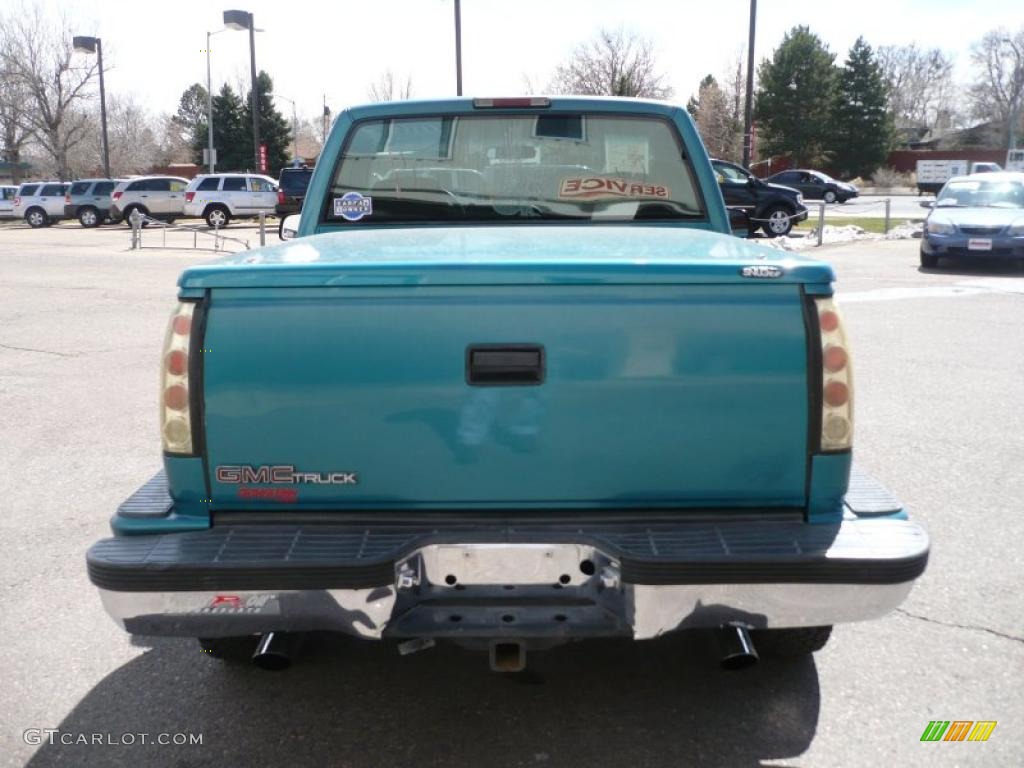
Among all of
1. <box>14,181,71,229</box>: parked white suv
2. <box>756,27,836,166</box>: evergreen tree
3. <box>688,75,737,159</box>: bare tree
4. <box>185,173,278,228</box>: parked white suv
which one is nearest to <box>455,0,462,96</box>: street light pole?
<box>185,173,278,228</box>: parked white suv

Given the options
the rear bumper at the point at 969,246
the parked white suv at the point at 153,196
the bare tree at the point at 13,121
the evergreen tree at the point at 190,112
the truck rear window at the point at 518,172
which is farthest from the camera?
the evergreen tree at the point at 190,112

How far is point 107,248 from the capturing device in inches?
944

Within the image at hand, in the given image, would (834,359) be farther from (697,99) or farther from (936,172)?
(697,99)

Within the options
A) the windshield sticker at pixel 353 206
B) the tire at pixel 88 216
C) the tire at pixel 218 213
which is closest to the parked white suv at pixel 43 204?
the tire at pixel 88 216

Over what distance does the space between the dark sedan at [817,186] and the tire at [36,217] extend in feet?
99.5

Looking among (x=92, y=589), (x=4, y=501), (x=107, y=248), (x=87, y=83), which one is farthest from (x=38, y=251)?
(x=87, y=83)

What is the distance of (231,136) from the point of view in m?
67.7

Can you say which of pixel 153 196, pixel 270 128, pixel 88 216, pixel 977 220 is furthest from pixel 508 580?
pixel 270 128

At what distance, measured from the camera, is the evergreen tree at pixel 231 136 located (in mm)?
67312

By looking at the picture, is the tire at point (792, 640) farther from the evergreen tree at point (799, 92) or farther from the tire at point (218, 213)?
the evergreen tree at point (799, 92)

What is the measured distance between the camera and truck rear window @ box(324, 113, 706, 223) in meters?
4.29

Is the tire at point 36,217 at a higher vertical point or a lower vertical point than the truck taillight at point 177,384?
lower

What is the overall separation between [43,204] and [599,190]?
123 ft

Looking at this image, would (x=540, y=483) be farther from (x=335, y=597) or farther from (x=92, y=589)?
(x=92, y=589)
